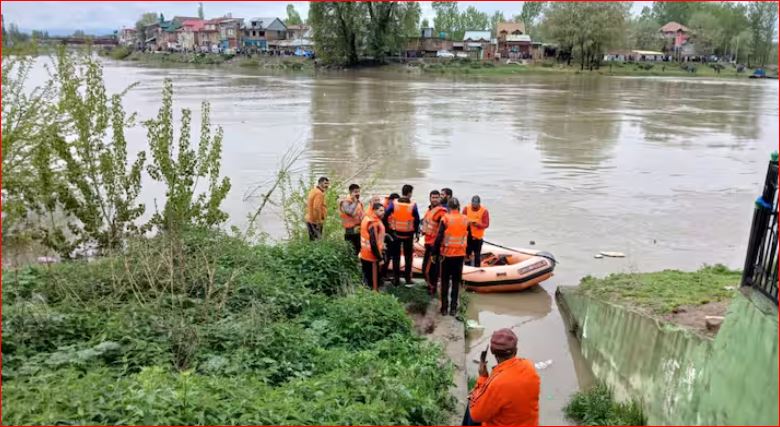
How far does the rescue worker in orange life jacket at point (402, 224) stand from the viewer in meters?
9.47

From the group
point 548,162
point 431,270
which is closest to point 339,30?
point 548,162

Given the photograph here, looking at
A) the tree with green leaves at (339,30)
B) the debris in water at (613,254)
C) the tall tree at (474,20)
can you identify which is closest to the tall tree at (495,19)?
the tall tree at (474,20)

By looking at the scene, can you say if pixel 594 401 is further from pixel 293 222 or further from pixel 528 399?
pixel 293 222

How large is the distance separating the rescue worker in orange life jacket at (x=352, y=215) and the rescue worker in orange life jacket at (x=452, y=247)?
1.61m

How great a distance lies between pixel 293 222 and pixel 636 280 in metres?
5.88

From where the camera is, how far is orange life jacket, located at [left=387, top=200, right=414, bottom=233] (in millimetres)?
9477

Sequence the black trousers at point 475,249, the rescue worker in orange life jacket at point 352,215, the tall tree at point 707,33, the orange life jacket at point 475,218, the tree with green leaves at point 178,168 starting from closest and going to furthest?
1. the rescue worker in orange life jacket at point 352,215
2. the tree with green leaves at point 178,168
3. the orange life jacket at point 475,218
4. the black trousers at point 475,249
5. the tall tree at point 707,33

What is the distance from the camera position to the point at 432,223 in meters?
9.08

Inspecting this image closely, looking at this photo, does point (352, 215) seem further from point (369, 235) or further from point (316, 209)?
point (316, 209)

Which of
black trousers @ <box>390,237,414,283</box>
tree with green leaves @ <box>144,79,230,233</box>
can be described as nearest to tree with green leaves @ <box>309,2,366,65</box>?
tree with green leaves @ <box>144,79,230,233</box>

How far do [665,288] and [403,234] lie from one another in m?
3.67

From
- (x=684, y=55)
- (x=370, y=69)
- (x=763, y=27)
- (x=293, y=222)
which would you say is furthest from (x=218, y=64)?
(x=293, y=222)

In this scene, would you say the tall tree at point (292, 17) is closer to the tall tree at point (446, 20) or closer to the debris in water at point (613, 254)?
the tall tree at point (446, 20)

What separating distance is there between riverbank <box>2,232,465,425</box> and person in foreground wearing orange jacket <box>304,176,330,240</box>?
1192 millimetres
